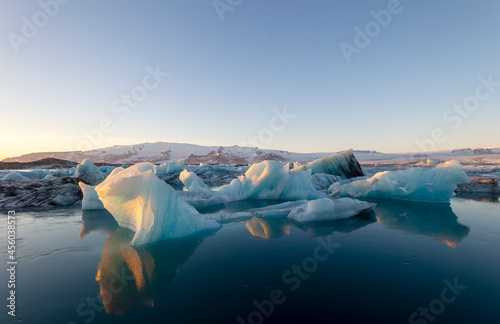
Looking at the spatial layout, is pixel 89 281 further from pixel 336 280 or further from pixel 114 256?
pixel 336 280

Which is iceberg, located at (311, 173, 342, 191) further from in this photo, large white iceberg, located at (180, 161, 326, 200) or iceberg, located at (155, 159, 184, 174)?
iceberg, located at (155, 159, 184, 174)

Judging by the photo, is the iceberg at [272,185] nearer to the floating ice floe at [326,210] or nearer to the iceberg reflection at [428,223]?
the iceberg reflection at [428,223]

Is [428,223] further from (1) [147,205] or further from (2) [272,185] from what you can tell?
(1) [147,205]

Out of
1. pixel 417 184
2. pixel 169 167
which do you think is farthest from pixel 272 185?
pixel 169 167

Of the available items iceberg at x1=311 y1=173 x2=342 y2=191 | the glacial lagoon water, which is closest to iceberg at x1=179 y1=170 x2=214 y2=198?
the glacial lagoon water

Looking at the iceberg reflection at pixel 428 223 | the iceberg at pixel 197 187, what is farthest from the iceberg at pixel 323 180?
the iceberg at pixel 197 187
